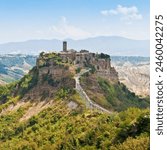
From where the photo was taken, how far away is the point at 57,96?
9225 cm

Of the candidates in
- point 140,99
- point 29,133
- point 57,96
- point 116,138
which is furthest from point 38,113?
point 116,138

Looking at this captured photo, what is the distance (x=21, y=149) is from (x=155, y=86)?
47138mm

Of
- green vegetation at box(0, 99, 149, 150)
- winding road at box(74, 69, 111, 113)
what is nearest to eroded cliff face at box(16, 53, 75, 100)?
winding road at box(74, 69, 111, 113)

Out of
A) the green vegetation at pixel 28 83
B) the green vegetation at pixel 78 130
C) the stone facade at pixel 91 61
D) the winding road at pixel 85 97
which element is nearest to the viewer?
the green vegetation at pixel 78 130

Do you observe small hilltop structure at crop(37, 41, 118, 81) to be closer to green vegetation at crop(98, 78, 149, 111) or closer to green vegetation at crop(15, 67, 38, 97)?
green vegetation at crop(98, 78, 149, 111)

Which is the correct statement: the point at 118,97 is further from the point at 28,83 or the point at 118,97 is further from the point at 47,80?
the point at 28,83

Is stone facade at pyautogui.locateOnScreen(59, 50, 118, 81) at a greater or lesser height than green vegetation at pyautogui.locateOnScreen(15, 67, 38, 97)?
greater

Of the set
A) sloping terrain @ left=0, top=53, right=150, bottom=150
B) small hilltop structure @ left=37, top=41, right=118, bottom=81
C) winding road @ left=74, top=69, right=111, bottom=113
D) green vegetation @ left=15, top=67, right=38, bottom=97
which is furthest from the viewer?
small hilltop structure @ left=37, top=41, right=118, bottom=81

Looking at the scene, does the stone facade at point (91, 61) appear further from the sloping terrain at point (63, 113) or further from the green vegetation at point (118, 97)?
the green vegetation at point (118, 97)

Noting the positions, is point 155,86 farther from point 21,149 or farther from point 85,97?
point 85,97

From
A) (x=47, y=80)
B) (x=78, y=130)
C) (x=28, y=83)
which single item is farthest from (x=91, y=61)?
(x=78, y=130)

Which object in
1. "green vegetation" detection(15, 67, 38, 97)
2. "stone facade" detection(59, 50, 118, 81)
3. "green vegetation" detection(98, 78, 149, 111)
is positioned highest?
"stone facade" detection(59, 50, 118, 81)

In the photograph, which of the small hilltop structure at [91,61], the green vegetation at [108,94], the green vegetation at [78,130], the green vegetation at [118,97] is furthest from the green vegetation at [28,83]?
the green vegetation at [118,97]

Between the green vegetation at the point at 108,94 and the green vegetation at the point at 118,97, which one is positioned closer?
the green vegetation at the point at 108,94
